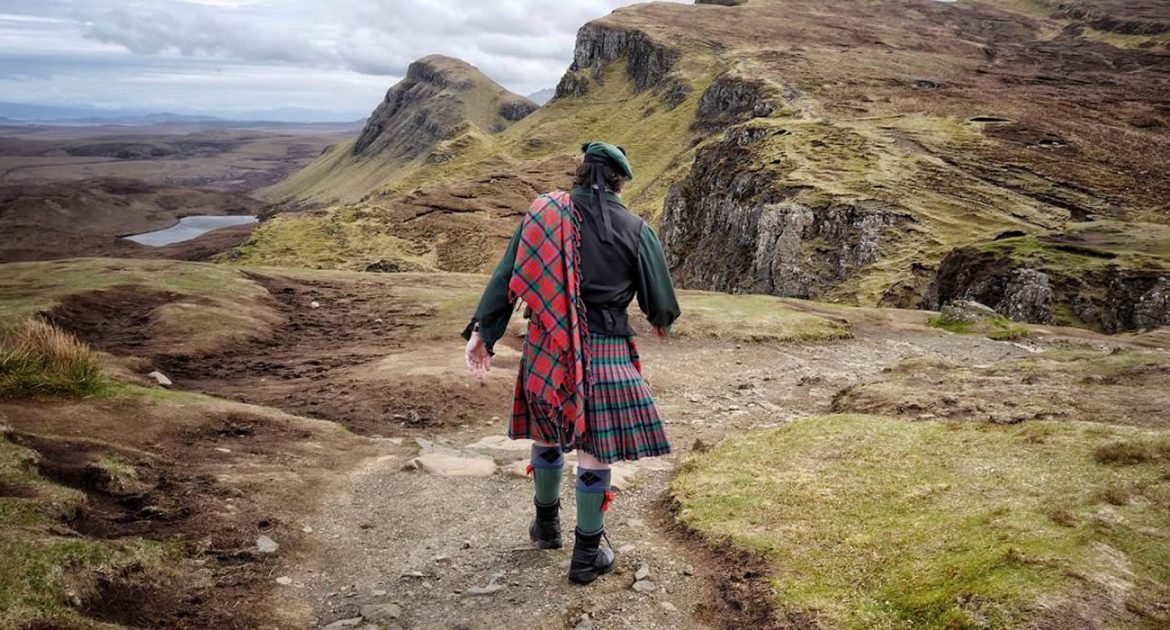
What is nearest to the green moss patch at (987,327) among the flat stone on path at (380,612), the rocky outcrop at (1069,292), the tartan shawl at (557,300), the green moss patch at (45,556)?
the rocky outcrop at (1069,292)

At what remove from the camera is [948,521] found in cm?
635

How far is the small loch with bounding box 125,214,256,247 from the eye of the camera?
147875mm

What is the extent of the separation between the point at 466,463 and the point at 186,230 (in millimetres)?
187217

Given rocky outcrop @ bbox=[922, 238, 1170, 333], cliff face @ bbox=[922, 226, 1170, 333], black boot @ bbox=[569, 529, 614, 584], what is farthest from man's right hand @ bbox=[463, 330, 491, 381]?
rocky outcrop @ bbox=[922, 238, 1170, 333]

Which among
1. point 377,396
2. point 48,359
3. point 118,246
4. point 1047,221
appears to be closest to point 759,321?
point 377,396

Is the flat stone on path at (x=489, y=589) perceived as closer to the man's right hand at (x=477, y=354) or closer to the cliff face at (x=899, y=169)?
the man's right hand at (x=477, y=354)

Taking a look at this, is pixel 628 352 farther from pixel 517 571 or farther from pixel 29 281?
pixel 29 281

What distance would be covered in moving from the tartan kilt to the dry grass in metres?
7.62

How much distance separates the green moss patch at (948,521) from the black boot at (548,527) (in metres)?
1.55

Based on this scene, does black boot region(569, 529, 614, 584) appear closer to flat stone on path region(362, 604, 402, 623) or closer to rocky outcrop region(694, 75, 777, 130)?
flat stone on path region(362, 604, 402, 623)

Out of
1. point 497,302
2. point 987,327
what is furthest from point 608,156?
point 987,327

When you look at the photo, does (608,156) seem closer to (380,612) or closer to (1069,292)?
(380,612)

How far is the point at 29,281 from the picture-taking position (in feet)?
72.7

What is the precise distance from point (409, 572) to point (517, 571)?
109cm
